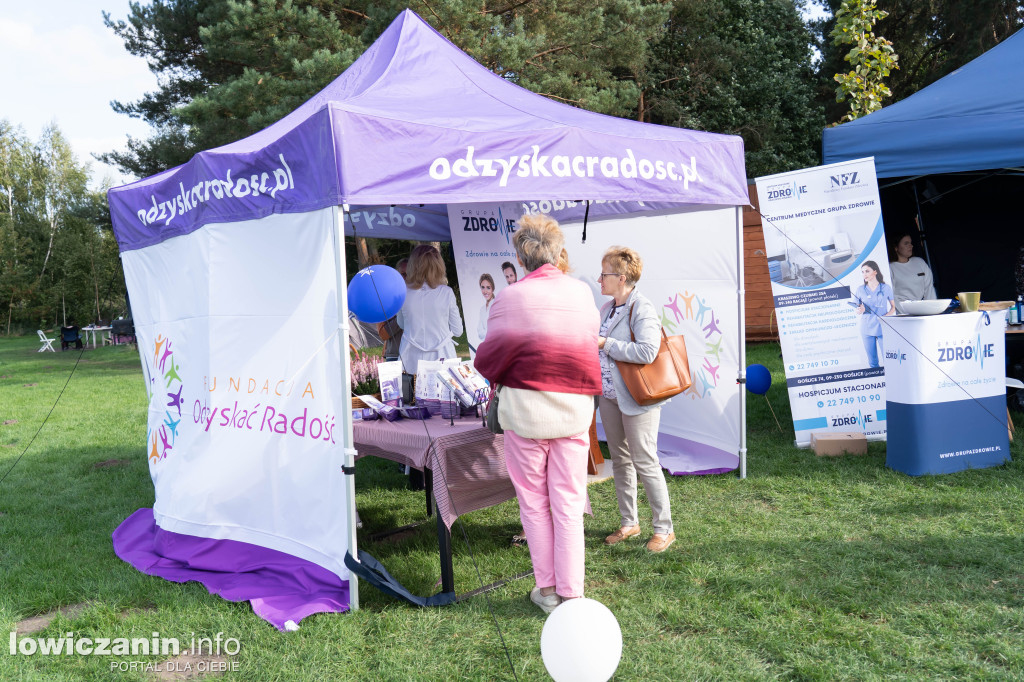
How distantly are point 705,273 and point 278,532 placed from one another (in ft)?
11.1

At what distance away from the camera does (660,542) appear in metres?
3.74

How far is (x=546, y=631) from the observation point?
214 cm

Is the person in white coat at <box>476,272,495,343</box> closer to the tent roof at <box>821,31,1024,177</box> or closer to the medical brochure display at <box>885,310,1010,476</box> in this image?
the tent roof at <box>821,31,1024,177</box>

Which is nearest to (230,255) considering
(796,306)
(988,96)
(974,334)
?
(796,306)

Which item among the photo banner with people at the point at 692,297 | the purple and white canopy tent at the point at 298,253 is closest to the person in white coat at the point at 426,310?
the photo banner with people at the point at 692,297

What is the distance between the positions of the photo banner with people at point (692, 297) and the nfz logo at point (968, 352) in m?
1.28

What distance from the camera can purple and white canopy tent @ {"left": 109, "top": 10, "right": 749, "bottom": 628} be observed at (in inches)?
123

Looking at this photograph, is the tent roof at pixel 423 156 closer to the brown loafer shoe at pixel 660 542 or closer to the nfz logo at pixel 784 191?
the nfz logo at pixel 784 191

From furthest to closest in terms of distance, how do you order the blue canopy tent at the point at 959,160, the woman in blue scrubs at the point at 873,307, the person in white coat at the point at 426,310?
the woman in blue scrubs at the point at 873,307, the blue canopy tent at the point at 959,160, the person in white coat at the point at 426,310

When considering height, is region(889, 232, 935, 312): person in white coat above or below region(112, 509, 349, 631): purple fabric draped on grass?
above

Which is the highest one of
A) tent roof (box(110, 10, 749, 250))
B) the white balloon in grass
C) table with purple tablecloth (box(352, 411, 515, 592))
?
tent roof (box(110, 10, 749, 250))

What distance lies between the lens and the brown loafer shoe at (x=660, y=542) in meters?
3.72

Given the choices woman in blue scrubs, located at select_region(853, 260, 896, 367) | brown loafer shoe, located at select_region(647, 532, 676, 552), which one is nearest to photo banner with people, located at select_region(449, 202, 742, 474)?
woman in blue scrubs, located at select_region(853, 260, 896, 367)

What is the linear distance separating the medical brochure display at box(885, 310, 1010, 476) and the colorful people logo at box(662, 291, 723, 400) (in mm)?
1109
